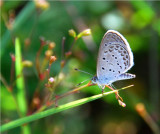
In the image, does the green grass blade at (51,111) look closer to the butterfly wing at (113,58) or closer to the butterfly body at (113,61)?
the butterfly body at (113,61)

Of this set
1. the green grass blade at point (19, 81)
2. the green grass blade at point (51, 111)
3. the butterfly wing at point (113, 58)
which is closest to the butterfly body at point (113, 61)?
the butterfly wing at point (113, 58)

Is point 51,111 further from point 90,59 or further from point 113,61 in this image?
point 90,59

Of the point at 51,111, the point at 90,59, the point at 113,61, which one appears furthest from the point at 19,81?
the point at 90,59

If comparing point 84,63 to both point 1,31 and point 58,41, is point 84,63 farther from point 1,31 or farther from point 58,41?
point 1,31

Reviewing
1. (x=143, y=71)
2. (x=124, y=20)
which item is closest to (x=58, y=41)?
(x=124, y=20)

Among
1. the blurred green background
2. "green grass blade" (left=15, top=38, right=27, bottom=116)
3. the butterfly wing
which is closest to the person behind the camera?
the butterfly wing

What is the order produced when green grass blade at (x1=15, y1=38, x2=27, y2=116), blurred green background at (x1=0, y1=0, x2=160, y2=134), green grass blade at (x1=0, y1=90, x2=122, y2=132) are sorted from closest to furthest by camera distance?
green grass blade at (x1=0, y1=90, x2=122, y2=132) → green grass blade at (x1=15, y1=38, x2=27, y2=116) → blurred green background at (x1=0, y1=0, x2=160, y2=134)

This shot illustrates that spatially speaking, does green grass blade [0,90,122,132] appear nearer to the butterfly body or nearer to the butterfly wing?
the butterfly body

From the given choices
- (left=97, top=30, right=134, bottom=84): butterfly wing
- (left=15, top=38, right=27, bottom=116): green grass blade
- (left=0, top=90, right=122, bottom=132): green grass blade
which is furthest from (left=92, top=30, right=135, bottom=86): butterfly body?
(left=15, top=38, right=27, bottom=116): green grass blade
